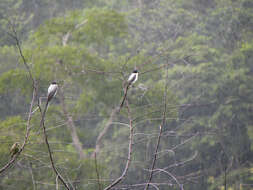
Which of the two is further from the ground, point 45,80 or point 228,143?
point 45,80

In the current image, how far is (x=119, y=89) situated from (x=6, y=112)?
2807 millimetres

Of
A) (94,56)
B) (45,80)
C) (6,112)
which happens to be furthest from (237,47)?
(6,112)

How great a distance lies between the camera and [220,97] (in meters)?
8.21

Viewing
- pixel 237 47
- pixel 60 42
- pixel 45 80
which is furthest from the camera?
pixel 237 47

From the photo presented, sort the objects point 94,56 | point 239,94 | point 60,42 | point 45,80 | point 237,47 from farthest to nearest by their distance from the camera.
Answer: point 237,47 < point 239,94 < point 60,42 < point 94,56 < point 45,80

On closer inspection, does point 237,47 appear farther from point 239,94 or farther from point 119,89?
point 119,89

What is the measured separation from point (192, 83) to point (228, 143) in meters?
1.67

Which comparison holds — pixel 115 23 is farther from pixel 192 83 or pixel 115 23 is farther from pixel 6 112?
pixel 6 112

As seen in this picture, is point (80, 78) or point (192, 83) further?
point (192, 83)

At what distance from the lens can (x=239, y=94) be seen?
315 inches

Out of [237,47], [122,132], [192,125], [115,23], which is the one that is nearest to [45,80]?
[115,23]

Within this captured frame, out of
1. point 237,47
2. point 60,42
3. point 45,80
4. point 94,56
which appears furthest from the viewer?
point 237,47

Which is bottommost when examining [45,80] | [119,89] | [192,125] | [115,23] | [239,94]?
[192,125]

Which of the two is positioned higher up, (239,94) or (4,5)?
(4,5)
